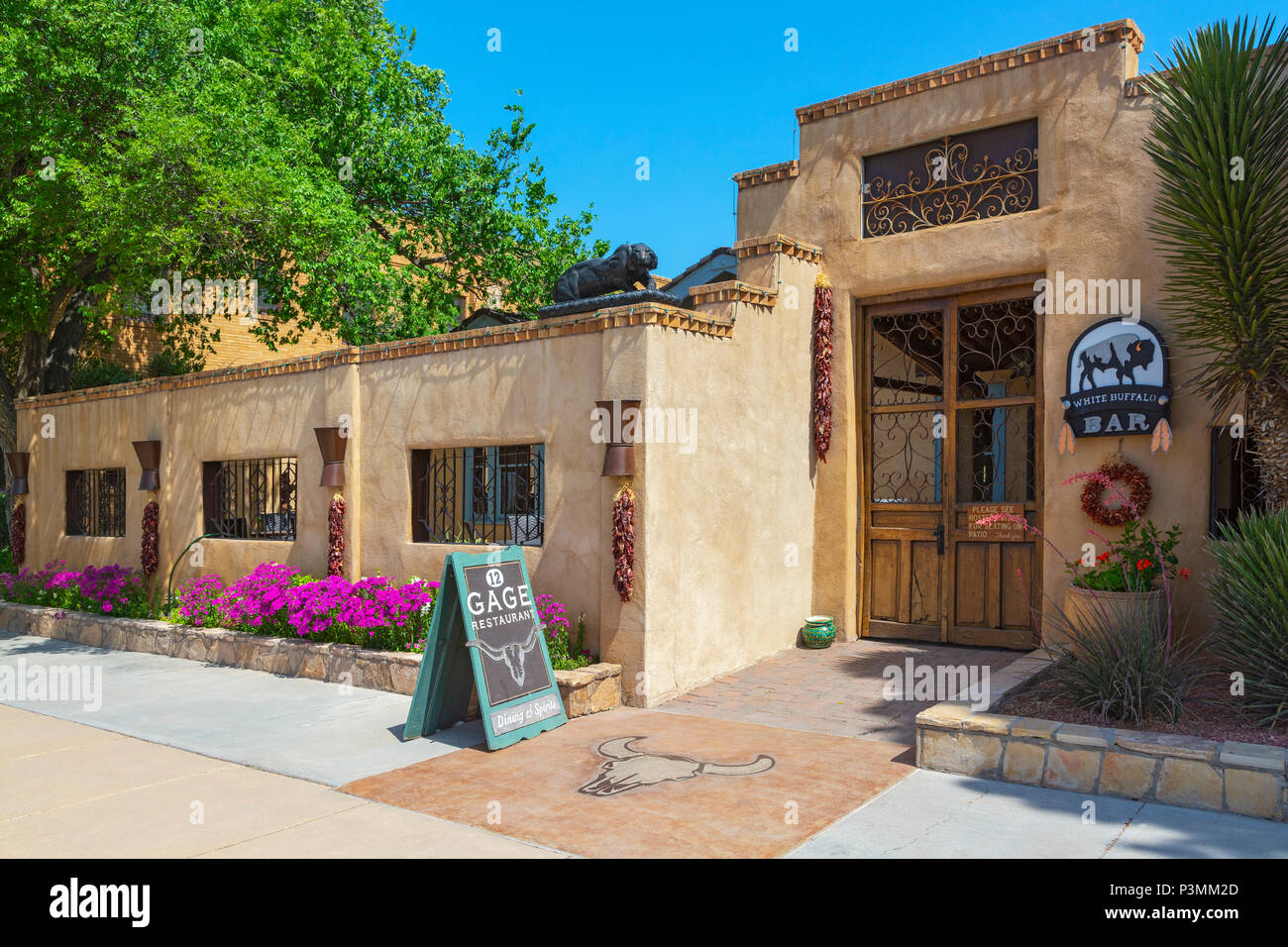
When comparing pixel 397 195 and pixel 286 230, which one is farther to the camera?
pixel 397 195

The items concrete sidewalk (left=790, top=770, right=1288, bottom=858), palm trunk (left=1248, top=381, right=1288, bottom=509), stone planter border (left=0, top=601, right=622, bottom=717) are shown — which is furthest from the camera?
stone planter border (left=0, top=601, right=622, bottom=717)

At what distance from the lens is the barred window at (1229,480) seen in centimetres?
756

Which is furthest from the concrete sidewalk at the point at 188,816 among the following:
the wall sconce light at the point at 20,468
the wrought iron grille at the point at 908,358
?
the wall sconce light at the point at 20,468

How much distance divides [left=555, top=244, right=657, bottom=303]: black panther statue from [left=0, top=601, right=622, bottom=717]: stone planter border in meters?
3.81

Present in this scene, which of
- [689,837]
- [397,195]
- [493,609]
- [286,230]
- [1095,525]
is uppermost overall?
[397,195]

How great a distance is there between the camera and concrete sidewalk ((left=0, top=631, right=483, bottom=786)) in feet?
20.7

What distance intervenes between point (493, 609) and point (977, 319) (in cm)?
550

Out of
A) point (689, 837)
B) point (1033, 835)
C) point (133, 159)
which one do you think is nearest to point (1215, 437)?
point (1033, 835)

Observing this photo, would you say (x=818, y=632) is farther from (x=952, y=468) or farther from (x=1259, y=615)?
(x=1259, y=615)

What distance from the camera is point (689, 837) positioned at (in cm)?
473

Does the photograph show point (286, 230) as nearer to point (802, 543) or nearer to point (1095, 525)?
point (802, 543)

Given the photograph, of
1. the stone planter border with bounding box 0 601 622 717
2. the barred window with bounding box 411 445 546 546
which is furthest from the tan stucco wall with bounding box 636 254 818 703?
the barred window with bounding box 411 445 546 546

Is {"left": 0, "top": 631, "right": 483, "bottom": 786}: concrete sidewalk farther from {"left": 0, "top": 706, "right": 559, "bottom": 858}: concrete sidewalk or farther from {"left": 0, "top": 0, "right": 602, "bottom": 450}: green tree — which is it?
{"left": 0, "top": 0, "right": 602, "bottom": 450}: green tree

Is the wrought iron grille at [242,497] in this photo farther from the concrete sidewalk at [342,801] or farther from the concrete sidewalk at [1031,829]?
the concrete sidewalk at [1031,829]
